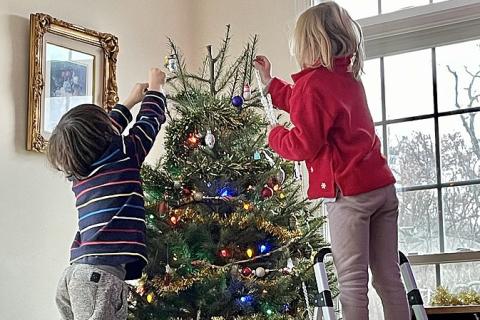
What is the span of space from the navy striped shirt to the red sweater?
46 centimetres

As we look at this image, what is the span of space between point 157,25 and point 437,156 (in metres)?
1.55

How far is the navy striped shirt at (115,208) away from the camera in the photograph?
227 cm

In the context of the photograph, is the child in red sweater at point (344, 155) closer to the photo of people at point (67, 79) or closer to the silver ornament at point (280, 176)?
the silver ornament at point (280, 176)

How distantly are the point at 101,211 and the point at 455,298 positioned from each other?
1589mm

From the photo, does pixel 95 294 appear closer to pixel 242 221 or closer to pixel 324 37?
pixel 242 221

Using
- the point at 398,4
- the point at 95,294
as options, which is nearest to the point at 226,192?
the point at 95,294

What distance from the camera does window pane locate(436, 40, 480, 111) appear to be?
11.6 feet

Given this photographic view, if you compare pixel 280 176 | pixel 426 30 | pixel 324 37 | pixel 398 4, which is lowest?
pixel 280 176

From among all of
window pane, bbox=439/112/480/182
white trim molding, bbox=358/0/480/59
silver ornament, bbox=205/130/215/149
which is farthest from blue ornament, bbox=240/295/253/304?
white trim molding, bbox=358/0/480/59

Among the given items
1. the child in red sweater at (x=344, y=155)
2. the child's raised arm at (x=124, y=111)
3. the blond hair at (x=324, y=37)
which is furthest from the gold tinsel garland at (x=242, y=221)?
the blond hair at (x=324, y=37)

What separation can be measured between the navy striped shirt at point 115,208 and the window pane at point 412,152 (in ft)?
5.43

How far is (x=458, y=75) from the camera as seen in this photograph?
3576 millimetres

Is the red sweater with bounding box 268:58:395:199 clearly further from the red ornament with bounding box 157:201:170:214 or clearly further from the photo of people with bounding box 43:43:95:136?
the photo of people with bounding box 43:43:95:136

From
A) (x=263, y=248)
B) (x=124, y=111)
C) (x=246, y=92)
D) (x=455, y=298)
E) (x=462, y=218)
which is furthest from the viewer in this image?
(x=462, y=218)
